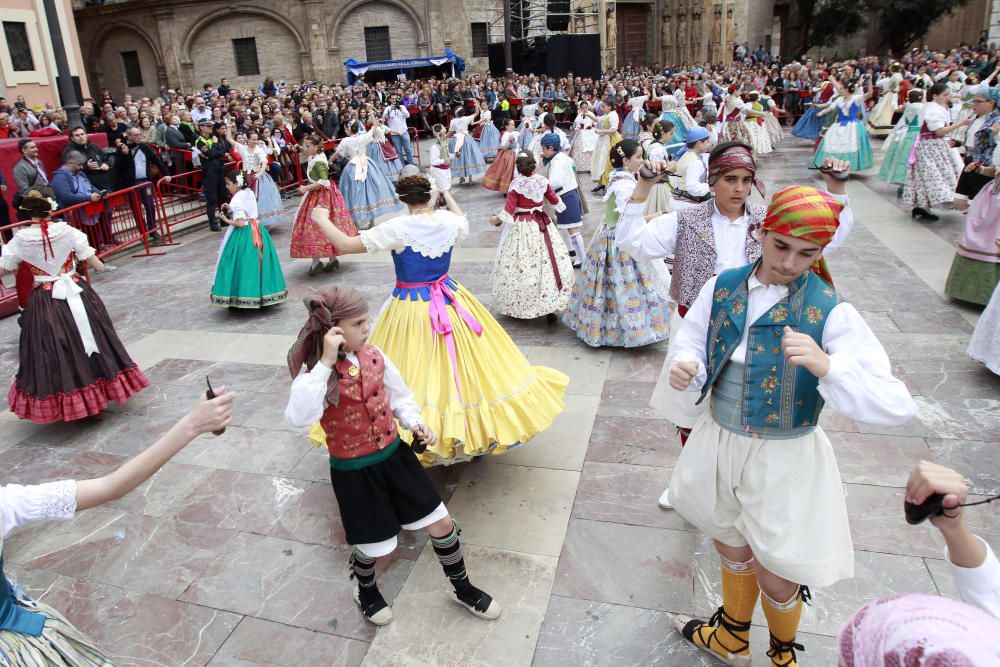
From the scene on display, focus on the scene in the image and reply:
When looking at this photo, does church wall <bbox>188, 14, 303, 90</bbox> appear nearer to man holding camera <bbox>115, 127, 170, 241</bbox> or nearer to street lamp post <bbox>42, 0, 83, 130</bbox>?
man holding camera <bbox>115, 127, 170, 241</bbox>

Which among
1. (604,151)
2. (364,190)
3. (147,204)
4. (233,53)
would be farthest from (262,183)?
(233,53)

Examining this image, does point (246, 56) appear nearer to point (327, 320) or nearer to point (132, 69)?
point (132, 69)

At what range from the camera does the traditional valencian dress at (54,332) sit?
513 cm

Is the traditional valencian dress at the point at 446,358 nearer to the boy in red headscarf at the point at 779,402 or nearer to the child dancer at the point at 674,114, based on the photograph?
the boy in red headscarf at the point at 779,402

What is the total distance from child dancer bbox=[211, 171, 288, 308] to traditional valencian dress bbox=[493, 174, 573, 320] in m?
2.76

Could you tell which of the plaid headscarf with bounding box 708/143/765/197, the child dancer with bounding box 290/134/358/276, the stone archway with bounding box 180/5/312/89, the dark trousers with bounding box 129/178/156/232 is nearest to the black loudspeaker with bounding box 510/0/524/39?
the stone archway with bounding box 180/5/312/89

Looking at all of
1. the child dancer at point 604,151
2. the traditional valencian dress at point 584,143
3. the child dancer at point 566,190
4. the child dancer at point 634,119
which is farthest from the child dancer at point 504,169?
the child dancer at point 566,190

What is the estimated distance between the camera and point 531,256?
6695 millimetres

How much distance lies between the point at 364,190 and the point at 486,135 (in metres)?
7.36

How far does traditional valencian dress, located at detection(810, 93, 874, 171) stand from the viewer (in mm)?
12863

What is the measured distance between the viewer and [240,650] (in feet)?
10.4

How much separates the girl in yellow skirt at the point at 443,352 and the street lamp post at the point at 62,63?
8401 mm

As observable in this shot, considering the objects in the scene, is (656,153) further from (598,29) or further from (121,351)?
(598,29)

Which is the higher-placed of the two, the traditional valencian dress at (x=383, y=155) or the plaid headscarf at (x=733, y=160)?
the plaid headscarf at (x=733, y=160)
